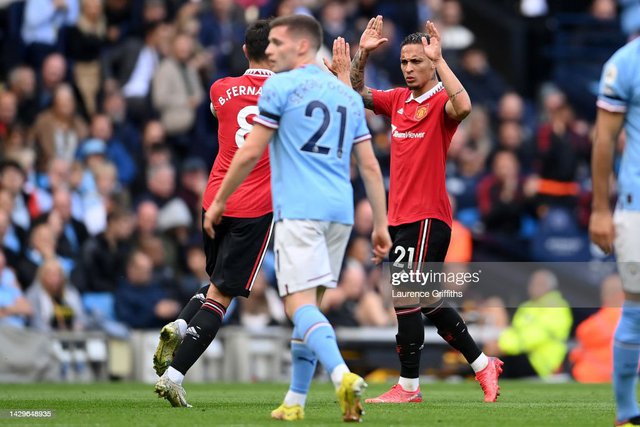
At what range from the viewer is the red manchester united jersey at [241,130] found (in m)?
9.66

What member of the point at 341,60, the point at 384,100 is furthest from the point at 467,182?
the point at 341,60

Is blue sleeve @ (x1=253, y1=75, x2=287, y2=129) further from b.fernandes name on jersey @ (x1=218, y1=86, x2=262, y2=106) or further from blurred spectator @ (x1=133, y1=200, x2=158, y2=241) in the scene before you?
blurred spectator @ (x1=133, y1=200, x2=158, y2=241)

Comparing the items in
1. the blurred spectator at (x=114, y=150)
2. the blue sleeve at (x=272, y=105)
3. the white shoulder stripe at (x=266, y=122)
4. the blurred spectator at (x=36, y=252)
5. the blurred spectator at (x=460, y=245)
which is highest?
the blue sleeve at (x=272, y=105)

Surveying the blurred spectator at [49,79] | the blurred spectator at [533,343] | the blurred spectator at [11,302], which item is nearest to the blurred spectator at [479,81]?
the blurred spectator at [533,343]

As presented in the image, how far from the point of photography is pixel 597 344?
56.9ft

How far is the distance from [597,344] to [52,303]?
22.3ft

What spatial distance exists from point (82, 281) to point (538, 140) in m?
8.32

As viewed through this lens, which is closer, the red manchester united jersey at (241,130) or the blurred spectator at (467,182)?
the red manchester united jersey at (241,130)

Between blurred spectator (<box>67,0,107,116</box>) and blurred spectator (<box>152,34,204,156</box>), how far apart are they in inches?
32.9

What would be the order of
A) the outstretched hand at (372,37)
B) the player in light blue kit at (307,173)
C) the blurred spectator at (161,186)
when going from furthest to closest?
the blurred spectator at (161,186), the outstretched hand at (372,37), the player in light blue kit at (307,173)

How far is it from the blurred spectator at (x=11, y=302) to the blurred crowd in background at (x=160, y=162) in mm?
22

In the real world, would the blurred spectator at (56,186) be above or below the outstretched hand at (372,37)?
below

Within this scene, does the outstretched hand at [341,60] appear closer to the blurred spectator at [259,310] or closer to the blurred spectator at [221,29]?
the blurred spectator at [259,310]

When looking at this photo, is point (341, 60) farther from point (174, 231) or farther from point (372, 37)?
point (174, 231)
